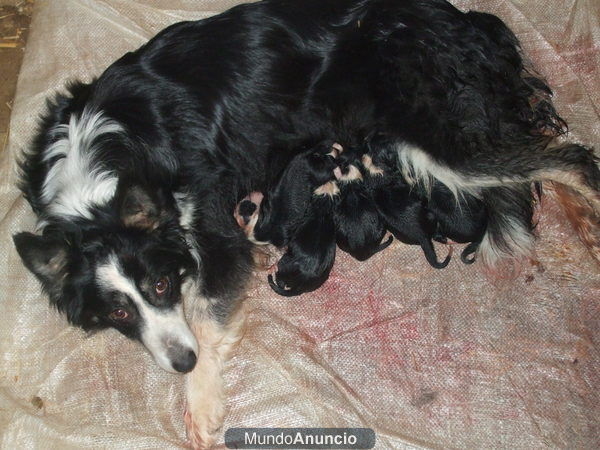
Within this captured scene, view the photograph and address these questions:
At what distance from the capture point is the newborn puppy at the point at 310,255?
3350 millimetres

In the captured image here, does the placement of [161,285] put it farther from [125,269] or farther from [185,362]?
[185,362]

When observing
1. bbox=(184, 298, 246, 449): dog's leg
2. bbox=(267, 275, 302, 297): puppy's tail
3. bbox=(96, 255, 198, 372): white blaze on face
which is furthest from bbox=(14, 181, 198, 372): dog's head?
bbox=(267, 275, 302, 297): puppy's tail

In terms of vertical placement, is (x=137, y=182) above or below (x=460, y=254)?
above

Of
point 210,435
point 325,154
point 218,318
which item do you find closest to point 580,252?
point 325,154

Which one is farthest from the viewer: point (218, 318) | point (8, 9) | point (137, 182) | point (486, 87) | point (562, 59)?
point (8, 9)

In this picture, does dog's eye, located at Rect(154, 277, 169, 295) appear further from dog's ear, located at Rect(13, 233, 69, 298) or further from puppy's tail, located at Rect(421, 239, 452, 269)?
puppy's tail, located at Rect(421, 239, 452, 269)

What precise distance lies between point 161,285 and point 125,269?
23 centimetres

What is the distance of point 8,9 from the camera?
15.7 feet

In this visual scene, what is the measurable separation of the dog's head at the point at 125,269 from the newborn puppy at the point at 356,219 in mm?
978

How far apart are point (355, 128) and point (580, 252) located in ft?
4.96

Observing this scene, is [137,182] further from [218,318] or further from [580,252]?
[580,252]

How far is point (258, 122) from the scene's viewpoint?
3328 millimetres

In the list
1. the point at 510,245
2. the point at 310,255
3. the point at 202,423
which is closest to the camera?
the point at 202,423

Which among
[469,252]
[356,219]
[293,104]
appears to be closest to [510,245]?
[469,252]
